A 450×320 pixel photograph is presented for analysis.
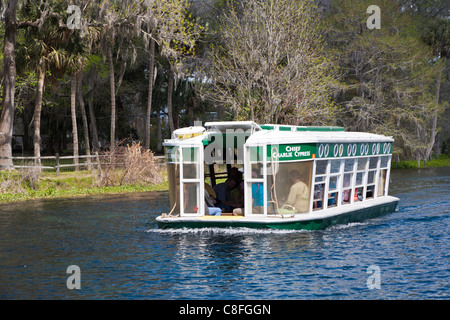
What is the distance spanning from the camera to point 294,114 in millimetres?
36875

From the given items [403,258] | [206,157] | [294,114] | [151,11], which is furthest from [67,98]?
[403,258]

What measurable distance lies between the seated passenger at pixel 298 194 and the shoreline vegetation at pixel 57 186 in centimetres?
1490

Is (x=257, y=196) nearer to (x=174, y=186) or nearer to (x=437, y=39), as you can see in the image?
(x=174, y=186)

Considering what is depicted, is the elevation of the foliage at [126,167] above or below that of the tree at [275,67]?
below

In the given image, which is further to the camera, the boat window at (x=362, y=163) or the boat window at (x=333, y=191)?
the boat window at (x=362, y=163)

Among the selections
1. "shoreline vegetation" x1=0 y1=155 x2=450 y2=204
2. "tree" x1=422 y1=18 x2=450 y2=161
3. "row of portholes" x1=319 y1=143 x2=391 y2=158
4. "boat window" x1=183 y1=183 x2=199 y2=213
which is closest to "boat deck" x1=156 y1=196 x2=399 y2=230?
"boat window" x1=183 y1=183 x2=199 y2=213

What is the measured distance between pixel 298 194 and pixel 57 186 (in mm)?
16457

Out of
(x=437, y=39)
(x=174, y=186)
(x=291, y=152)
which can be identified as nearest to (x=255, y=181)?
(x=291, y=152)

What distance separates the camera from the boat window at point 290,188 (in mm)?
18141

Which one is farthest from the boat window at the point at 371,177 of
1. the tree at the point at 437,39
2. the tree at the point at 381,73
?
the tree at the point at 437,39

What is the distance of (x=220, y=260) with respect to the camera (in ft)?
50.8

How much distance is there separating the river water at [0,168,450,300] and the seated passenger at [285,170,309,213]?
83 cm

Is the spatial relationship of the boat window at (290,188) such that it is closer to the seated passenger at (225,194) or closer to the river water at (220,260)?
the river water at (220,260)
